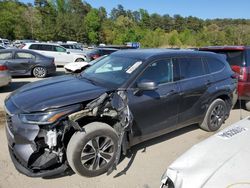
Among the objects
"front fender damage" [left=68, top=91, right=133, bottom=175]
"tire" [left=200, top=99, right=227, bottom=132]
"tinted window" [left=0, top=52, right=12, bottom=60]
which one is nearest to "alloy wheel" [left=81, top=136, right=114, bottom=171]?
"front fender damage" [left=68, top=91, right=133, bottom=175]

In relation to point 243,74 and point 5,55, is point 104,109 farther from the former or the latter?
point 5,55

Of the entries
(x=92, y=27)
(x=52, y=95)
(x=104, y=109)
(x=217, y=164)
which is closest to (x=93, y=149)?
(x=104, y=109)

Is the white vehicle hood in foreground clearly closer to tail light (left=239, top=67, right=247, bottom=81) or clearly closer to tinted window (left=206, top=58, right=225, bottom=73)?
tinted window (left=206, top=58, right=225, bottom=73)

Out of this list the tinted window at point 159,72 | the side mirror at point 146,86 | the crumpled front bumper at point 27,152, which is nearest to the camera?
the crumpled front bumper at point 27,152

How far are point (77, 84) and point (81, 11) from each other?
10173cm

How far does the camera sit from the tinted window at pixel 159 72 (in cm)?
400

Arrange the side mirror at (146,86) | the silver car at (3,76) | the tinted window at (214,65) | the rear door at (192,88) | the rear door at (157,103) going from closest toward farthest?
the side mirror at (146,86)
the rear door at (157,103)
the rear door at (192,88)
the tinted window at (214,65)
the silver car at (3,76)

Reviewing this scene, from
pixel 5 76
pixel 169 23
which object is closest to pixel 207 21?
pixel 169 23

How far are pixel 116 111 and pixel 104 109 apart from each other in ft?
0.57

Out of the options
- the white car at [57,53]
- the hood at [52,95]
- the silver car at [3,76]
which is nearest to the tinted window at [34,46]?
the white car at [57,53]

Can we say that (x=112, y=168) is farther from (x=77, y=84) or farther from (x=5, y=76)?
(x=5, y=76)

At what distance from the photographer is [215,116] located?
5.23 metres

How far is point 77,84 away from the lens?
3953 millimetres

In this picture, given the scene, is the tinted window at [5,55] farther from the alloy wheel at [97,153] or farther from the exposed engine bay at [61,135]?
the alloy wheel at [97,153]
